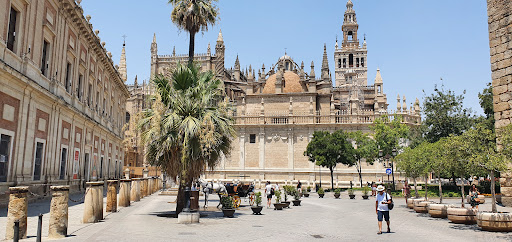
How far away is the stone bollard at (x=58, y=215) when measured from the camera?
30.0 feet

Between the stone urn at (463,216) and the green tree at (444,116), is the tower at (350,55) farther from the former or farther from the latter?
the stone urn at (463,216)

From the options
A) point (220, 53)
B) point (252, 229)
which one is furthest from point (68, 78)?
point (220, 53)

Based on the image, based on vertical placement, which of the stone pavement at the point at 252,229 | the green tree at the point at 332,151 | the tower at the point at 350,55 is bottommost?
the stone pavement at the point at 252,229

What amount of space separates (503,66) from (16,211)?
19.4m

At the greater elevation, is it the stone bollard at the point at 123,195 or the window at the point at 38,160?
the window at the point at 38,160

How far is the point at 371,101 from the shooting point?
239ft

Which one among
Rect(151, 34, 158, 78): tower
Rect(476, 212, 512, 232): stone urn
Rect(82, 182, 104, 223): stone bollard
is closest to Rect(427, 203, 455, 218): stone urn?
Rect(476, 212, 512, 232): stone urn

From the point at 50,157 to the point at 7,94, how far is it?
5.43 metres

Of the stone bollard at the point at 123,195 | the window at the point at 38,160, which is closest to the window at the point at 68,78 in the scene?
the window at the point at 38,160

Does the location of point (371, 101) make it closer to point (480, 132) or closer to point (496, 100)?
point (496, 100)

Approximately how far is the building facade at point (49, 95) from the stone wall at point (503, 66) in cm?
2035

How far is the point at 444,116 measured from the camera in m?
34.8

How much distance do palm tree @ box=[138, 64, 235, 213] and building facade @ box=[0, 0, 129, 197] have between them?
5.21 m

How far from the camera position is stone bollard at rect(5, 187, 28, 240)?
844 cm
